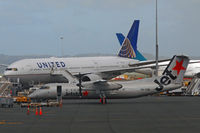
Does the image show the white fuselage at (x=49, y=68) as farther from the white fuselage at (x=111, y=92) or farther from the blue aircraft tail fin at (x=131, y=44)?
the white fuselage at (x=111, y=92)

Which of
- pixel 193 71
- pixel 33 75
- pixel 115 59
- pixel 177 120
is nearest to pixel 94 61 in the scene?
pixel 115 59

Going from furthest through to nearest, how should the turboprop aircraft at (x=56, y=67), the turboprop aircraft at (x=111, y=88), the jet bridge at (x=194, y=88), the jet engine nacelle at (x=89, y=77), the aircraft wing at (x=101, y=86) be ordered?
the jet bridge at (x=194, y=88) < the turboprop aircraft at (x=56, y=67) < the jet engine nacelle at (x=89, y=77) < the turboprop aircraft at (x=111, y=88) < the aircraft wing at (x=101, y=86)

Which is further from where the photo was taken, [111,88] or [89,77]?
[89,77]

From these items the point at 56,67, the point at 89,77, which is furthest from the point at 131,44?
the point at 89,77

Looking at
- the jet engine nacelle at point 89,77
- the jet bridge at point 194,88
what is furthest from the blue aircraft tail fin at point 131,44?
the jet engine nacelle at point 89,77

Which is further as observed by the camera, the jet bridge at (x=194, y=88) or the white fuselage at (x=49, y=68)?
the jet bridge at (x=194, y=88)

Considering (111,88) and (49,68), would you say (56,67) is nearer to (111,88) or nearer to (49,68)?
(49,68)

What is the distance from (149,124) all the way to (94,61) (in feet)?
114

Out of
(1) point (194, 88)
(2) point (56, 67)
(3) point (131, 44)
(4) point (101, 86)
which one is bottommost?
(4) point (101, 86)

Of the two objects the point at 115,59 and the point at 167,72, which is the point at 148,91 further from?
the point at 115,59

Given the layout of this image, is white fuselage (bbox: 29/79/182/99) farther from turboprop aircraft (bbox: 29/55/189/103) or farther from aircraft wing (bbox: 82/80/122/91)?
aircraft wing (bbox: 82/80/122/91)

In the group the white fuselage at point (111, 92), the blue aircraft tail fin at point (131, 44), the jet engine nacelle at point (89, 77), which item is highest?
the blue aircraft tail fin at point (131, 44)

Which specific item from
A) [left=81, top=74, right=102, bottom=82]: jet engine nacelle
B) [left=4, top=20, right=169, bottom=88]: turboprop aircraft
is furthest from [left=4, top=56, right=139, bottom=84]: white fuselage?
[left=81, top=74, right=102, bottom=82]: jet engine nacelle

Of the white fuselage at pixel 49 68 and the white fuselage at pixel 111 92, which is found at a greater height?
the white fuselage at pixel 49 68
